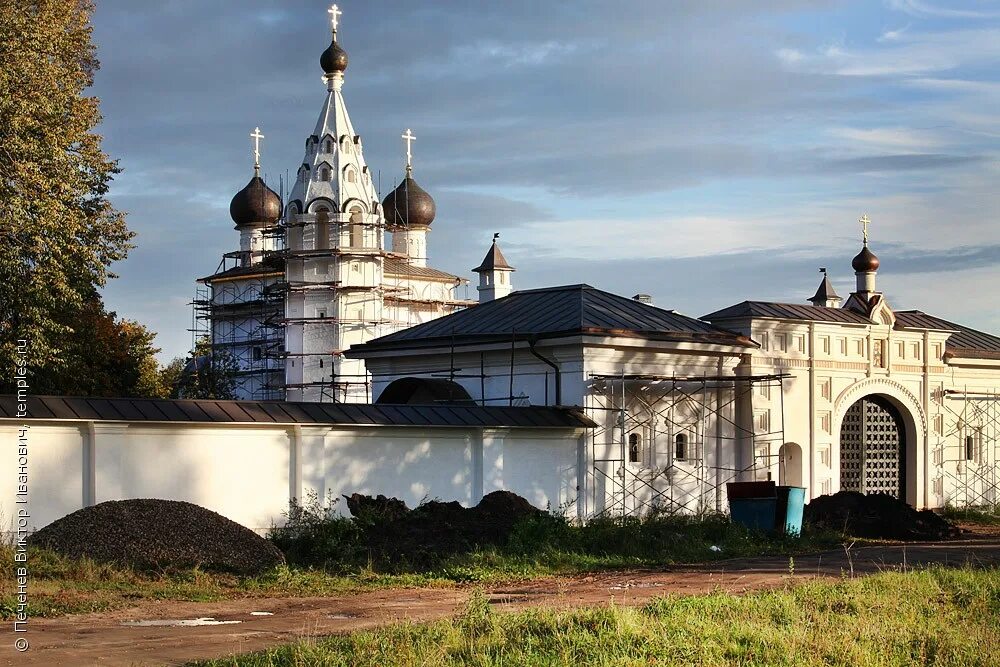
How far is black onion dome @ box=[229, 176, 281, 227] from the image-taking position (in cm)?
7206

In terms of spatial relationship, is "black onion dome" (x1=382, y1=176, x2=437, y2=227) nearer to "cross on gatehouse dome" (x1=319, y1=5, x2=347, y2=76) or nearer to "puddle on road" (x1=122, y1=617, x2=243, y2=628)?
"cross on gatehouse dome" (x1=319, y1=5, x2=347, y2=76)

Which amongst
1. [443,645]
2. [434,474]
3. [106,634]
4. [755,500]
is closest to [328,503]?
[434,474]

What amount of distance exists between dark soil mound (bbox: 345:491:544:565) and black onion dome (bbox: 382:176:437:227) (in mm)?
47933

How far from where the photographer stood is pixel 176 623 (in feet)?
44.0

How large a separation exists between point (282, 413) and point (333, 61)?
3977cm

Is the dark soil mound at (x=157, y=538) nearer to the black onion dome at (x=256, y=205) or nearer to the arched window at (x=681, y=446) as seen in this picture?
the arched window at (x=681, y=446)

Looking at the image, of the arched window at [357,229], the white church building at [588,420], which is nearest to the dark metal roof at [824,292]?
the white church building at [588,420]

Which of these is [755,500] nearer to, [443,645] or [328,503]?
[328,503]

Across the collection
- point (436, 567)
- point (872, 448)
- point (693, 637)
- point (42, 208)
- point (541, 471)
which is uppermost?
point (42, 208)

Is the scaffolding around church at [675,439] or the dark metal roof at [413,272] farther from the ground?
the dark metal roof at [413,272]

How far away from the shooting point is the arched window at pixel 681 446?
2783 centimetres

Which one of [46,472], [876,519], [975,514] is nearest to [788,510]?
[876,519]

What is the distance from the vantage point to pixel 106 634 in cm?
1252

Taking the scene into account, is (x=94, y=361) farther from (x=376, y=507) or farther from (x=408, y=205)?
(x=408, y=205)
